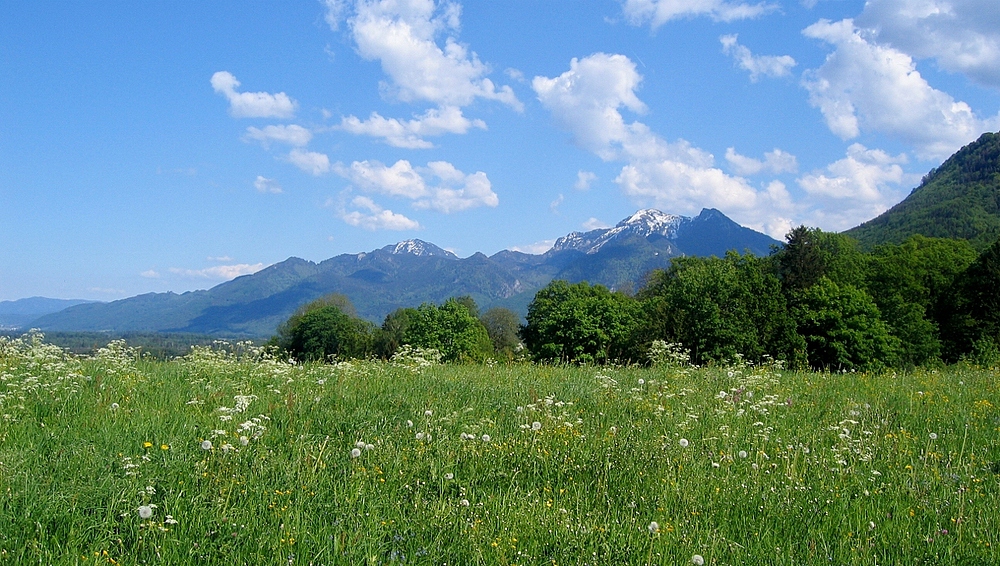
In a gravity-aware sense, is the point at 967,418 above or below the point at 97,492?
below

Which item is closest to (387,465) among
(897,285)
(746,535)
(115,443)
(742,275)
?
(115,443)

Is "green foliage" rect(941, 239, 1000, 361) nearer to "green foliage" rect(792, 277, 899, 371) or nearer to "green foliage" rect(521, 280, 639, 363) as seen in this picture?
"green foliage" rect(792, 277, 899, 371)

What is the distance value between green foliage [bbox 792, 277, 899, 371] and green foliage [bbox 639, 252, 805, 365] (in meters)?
2.32

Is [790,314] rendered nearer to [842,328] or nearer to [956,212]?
[842,328]

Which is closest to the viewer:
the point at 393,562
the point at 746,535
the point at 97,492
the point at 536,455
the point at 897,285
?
the point at 393,562

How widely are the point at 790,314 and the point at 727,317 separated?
613 cm

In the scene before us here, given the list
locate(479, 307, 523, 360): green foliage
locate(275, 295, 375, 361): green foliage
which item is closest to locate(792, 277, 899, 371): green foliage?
locate(275, 295, 375, 361): green foliage

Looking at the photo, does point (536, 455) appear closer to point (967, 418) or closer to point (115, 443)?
point (115, 443)

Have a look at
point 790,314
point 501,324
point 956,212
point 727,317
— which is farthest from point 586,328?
point 956,212

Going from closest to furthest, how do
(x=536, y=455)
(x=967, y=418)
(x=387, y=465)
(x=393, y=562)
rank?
1. (x=393, y=562)
2. (x=387, y=465)
3. (x=536, y=455)
4. (x=967, y=418)

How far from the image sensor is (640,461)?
20.8ft

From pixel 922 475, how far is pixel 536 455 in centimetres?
381

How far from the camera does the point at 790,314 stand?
42.8 meters

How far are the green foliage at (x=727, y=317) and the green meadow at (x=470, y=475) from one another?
1173 inches
